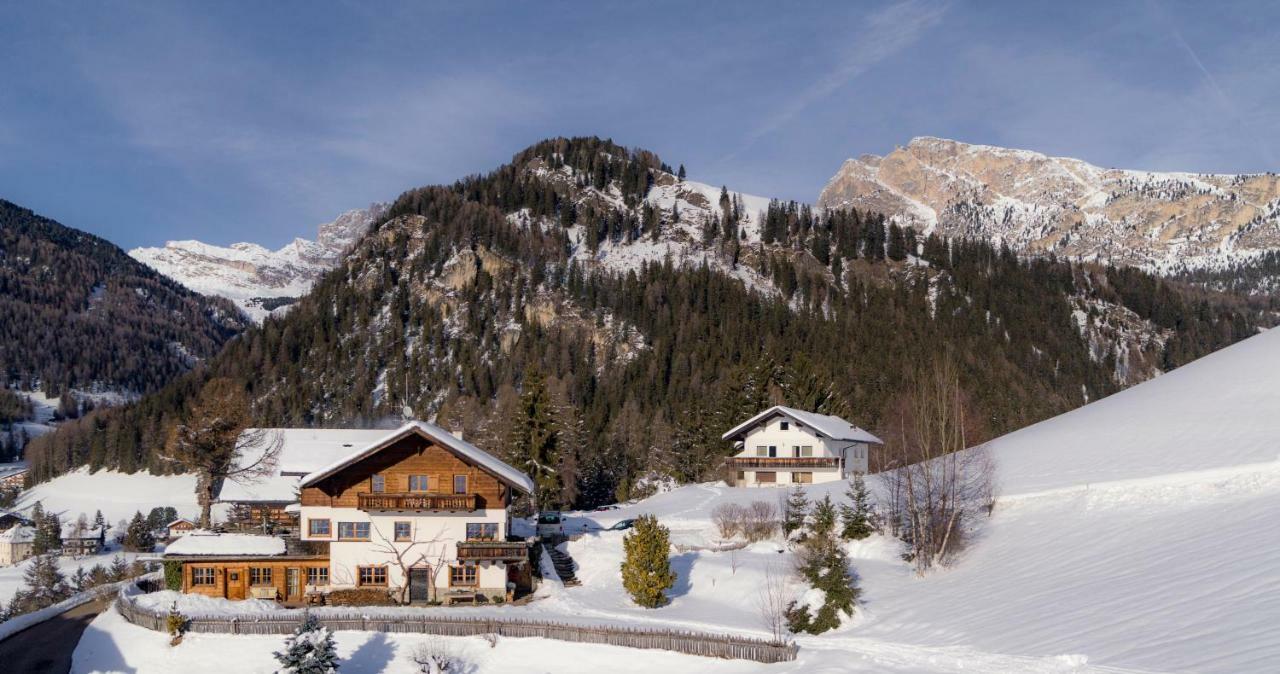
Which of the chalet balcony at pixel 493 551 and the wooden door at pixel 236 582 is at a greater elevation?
the chalet balcony at pixel 493 551

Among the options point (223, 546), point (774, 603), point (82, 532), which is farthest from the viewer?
point (82, 532)

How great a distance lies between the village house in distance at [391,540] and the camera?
44594 millimetres

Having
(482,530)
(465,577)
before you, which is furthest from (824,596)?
(465,577)

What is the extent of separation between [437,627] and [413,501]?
890 centimetres

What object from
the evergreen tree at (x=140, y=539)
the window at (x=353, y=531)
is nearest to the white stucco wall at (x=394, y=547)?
the window at (x=353, y=531)

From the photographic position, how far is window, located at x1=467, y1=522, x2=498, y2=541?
151ft

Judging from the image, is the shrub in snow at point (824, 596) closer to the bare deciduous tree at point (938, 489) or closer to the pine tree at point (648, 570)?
the bare deciduous tree at point (938, 489)

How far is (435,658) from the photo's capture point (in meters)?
35.0

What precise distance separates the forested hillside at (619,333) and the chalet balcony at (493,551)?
59.0 m

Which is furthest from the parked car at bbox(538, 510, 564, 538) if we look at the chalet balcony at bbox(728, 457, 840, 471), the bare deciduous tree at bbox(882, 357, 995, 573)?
the chalet balcony at bbox(728, 457, 840, 471)

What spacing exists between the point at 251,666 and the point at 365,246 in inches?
6095

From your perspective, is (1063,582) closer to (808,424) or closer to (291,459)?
(291,459)

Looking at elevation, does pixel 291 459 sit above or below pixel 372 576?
above

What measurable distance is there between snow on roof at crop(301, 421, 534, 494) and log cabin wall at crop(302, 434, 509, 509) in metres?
0.56
